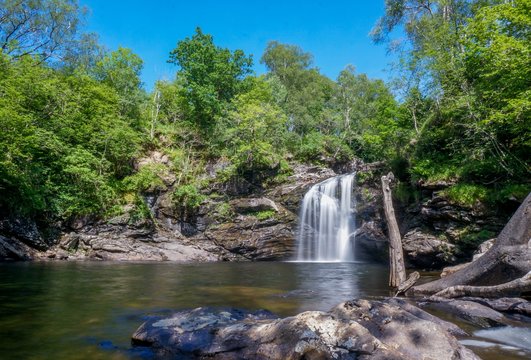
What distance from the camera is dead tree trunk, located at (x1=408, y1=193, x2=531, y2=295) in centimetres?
744

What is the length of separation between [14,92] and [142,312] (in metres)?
18.1

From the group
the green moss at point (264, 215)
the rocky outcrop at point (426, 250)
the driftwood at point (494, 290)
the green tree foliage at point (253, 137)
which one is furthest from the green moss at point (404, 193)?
the driftwood at point (494, 290)

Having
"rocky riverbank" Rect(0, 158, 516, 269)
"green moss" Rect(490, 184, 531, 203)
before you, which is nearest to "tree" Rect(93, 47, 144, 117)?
"rocky riverbank" Rect(0, 158, 516, 269)

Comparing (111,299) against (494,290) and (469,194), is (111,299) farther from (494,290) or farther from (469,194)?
(469,194)

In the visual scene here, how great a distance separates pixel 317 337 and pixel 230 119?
27.7 meters

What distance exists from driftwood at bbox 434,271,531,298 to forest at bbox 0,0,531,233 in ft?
25.1

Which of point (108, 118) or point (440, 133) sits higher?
point (108, 118)

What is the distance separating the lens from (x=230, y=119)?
30172 mm

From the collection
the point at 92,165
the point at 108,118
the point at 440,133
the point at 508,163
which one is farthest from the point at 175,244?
the point at 508,163

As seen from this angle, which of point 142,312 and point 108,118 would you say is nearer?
point 142,312

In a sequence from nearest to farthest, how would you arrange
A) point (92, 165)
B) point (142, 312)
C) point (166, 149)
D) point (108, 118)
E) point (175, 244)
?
point (142, 312)
point (175, 244)
point (92, 165)
point (108, 118)
point (166, 149)

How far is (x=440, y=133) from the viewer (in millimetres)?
17469

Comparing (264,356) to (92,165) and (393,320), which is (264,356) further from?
(92,165)

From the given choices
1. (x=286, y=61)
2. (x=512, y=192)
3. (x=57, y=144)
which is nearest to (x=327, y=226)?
(x=512, y=192)
